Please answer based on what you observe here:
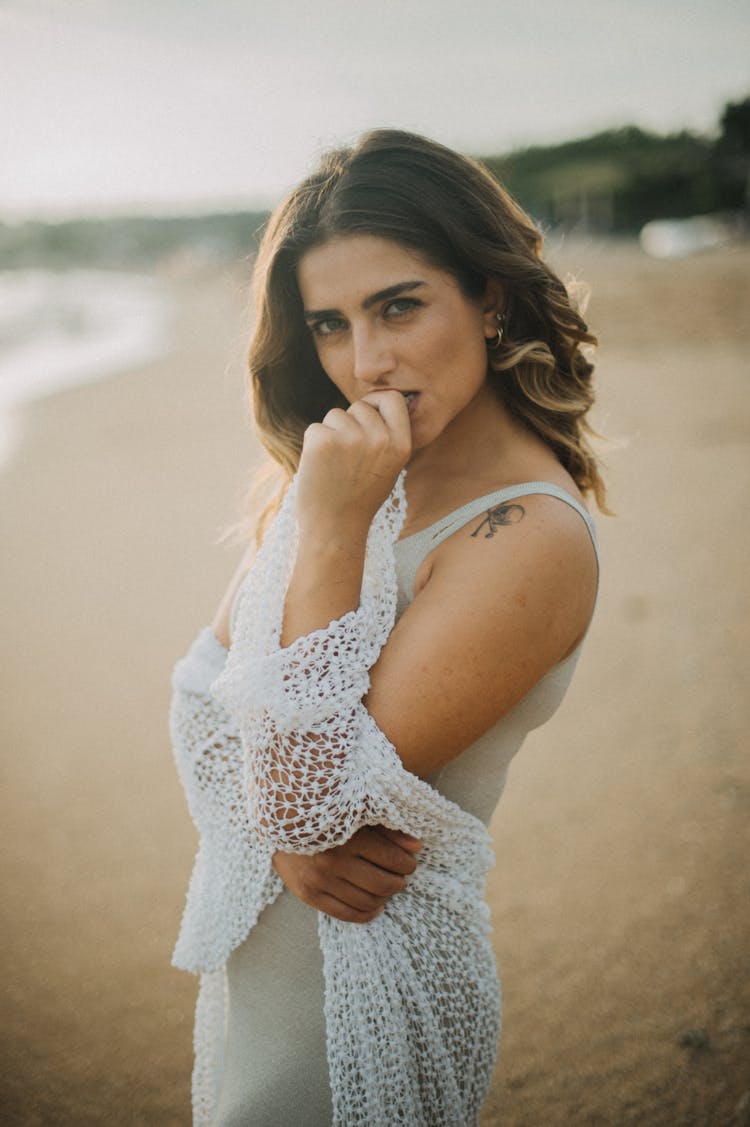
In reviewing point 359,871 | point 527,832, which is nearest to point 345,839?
point 359,871

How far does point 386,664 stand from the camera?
1.44m

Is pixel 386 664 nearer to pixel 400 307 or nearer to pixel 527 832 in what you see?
pixel 400 307

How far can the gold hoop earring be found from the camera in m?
1.90

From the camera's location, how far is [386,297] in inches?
65.7

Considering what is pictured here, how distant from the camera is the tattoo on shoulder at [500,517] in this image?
1492mm

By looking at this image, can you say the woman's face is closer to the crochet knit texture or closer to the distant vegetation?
the crochet knit texture

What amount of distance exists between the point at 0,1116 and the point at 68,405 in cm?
1363

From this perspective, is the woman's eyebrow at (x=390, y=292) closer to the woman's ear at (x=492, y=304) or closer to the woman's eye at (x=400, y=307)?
the woman's eye at (x=400, y=307)

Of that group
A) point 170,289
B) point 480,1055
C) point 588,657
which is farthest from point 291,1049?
point 170,289

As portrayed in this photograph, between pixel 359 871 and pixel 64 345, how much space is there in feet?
89.0

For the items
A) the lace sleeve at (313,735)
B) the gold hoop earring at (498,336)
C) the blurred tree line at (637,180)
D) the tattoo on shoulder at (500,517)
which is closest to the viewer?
the lace sleeve at (313,735)

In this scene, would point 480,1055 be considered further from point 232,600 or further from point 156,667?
point 156,667

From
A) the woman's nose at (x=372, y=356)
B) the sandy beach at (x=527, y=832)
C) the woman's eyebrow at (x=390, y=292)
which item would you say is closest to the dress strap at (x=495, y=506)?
the woman's nose at (x=372, y=356)

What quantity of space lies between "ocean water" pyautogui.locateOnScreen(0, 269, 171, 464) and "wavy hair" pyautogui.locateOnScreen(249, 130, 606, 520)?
32.1 feet
